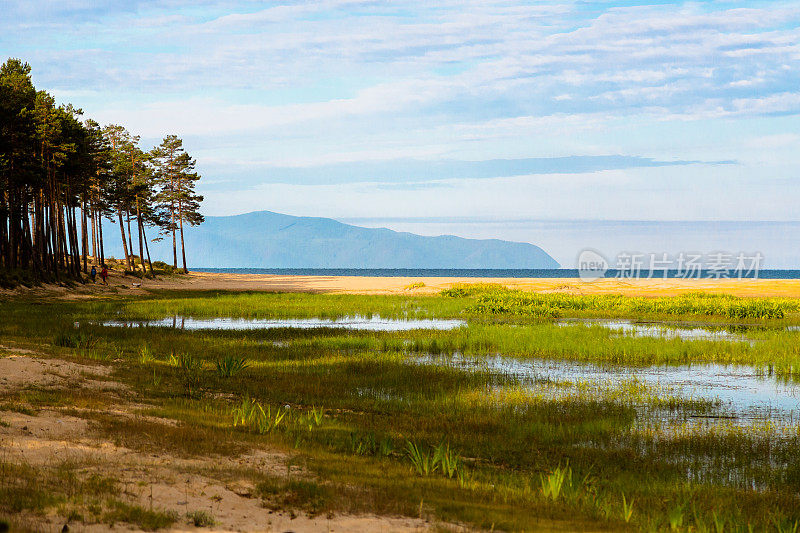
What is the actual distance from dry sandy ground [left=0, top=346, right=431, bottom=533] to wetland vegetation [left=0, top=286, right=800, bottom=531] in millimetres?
263

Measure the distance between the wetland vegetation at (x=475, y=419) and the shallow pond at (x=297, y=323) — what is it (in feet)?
7.29

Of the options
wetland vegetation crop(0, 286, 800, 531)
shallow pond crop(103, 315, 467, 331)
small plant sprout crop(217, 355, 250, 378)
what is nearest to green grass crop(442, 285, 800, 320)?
shallow pond crop(103, 315, 467, 331)

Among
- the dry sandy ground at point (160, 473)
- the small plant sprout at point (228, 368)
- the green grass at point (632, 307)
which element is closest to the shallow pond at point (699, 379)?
the small plant sprout at point (228, 368)

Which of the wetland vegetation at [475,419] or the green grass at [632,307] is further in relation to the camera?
the green grass at [632,307]

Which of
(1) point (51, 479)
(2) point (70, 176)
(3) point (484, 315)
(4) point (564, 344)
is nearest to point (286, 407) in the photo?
(1) point (51, 479)

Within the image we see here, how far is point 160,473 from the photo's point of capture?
27.1 feet

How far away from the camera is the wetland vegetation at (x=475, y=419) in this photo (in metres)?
8.02

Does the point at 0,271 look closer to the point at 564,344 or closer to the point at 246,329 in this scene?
the point at 246,329

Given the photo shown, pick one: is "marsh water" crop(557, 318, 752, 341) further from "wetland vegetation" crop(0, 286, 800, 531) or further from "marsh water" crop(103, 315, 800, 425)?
"wetland vegetation" crop(0, 286, 800, 531)

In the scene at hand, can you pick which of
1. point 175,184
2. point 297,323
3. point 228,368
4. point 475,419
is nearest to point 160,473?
point 475,419

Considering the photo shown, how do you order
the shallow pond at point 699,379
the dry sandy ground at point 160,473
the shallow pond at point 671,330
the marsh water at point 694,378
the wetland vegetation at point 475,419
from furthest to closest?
the shallow pond at point 671,330 < the marsh water at point 694,378 < the shallow pond at point 699,379 < the wetland vegetation at point 475,419 < the dry sandy ground at point 160,473

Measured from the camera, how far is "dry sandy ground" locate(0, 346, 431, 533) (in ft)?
22.6

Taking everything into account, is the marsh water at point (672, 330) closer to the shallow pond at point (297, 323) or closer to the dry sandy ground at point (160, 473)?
the shallow pond at point (297, 323)

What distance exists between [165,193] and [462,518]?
329 ft
